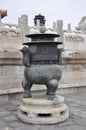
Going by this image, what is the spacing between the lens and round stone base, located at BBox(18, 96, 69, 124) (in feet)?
13.9

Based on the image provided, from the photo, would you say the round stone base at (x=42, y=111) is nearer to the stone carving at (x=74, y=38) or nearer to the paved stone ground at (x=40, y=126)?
the paved stone ground at (x=40, y=126)

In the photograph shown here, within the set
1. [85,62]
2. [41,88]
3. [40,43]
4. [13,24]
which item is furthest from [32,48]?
[85,62]

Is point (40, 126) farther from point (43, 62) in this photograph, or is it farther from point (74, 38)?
point (74, 38)

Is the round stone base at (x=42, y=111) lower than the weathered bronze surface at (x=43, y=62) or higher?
lower

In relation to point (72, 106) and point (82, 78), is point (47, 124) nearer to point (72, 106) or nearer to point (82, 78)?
point (72, 106)

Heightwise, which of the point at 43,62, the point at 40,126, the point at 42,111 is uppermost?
the point at 43,62

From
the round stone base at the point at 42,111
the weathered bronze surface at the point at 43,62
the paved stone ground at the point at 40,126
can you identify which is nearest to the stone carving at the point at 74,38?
the paved stone ground at the point at 40,126

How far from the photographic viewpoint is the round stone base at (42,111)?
13.9ft

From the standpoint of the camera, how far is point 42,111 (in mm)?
4266

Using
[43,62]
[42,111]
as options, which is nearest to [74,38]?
[43,62]

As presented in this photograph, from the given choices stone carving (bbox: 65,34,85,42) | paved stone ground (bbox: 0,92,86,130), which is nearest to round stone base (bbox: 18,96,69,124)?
paved stone ground (bbox: 0,92,86,130)

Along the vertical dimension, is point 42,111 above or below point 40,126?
above

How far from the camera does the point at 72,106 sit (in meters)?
5.81

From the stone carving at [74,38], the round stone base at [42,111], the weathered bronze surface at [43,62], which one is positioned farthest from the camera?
the stone carving at [74,38]
